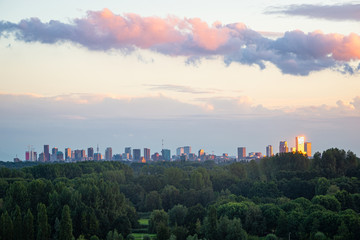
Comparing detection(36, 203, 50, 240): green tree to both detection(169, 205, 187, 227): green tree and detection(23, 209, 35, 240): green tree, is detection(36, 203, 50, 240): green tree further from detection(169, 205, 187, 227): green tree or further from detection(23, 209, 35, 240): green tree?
detection(169, 205, 187, 227): green tree

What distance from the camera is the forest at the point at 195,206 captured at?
78.9 meters

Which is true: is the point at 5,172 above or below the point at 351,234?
above

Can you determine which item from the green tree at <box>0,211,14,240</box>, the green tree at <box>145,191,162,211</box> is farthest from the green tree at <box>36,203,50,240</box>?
the green tree at <box>145,191,162,211</box>

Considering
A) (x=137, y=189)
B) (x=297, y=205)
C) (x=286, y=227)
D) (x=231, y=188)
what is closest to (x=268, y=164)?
(x=231, y=188)

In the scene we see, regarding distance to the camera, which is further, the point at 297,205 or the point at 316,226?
the point at 297,205

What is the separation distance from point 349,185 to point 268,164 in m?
40.7

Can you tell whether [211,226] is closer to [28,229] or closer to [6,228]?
[28,229]

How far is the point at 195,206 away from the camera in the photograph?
316ft

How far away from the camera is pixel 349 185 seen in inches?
4237

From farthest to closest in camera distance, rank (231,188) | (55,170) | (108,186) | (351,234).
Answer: (55,170) → (231,188) → (108,186) → (351,234)

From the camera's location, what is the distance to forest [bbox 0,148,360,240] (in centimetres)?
7894

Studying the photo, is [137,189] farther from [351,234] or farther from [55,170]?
[351,234]

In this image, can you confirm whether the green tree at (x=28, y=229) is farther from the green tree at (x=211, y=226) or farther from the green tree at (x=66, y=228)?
the green tree at (x=211, y=226)

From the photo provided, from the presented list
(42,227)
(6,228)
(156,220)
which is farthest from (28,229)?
(156,220)
